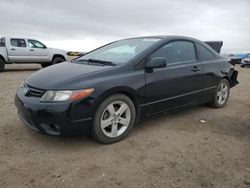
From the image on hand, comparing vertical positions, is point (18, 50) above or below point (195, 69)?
above

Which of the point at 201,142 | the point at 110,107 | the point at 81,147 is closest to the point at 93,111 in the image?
the point at 110,107

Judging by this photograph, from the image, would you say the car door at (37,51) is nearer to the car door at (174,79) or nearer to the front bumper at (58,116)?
the car door at (174,79)

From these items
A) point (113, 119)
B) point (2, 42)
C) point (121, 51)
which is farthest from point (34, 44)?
point (113, 119)

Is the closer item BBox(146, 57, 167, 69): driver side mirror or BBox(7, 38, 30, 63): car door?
BBox(146, 57, 167, 69): driver side mirror

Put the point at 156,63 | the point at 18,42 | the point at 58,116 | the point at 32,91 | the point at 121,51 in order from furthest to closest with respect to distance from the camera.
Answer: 1. the point at 18,42
2. the point at 121,51
3. the point at 156,63
4. the point at 32,91
5. the point at 58,116

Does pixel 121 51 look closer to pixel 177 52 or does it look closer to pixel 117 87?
pixel 177 52

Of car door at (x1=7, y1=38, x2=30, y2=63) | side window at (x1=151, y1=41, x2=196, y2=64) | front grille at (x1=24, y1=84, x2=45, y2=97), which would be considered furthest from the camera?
car door at (x1=7, y1=38, x2=30, y2=63)

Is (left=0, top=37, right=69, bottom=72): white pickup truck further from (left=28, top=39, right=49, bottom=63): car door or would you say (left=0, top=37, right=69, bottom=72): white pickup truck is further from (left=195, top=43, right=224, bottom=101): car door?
(left=195, top=43, right=224, bottom=101): car door

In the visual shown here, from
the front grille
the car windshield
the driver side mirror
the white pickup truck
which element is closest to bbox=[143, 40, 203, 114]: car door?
the driver side mirror

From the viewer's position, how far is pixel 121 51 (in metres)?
4.11

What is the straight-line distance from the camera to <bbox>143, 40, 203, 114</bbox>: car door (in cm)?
369

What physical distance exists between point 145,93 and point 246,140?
1.58 metres

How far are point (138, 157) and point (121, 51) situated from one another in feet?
6.05

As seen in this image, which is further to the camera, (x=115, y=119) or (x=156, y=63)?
(x=156, y=63)
